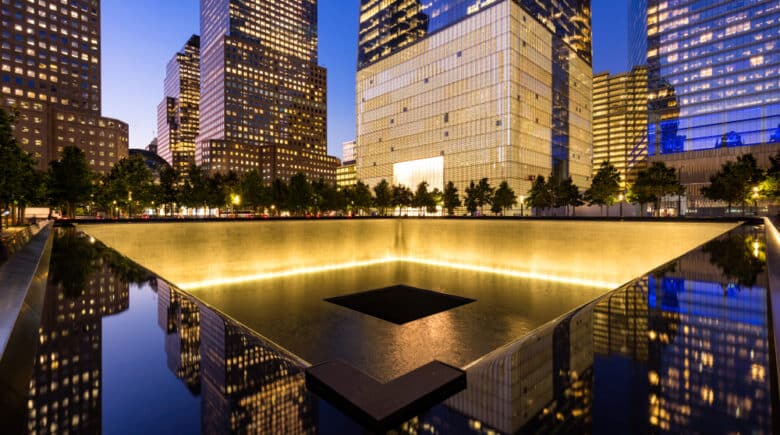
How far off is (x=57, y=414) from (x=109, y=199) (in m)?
65.8

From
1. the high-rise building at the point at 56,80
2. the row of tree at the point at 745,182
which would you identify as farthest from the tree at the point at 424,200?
the high-rise building at the point at 56,80

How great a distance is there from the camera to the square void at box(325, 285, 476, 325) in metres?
26.6

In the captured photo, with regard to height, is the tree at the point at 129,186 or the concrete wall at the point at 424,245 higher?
the tree at the point at 129,186

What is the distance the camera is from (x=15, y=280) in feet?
Answer: 22.3

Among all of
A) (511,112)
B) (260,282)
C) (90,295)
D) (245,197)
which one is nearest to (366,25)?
(511,112)

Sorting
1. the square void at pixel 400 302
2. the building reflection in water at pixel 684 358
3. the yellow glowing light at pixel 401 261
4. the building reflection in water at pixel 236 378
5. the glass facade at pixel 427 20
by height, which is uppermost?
the glass facade at pixel 427 20

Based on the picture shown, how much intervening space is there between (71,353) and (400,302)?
26820 millimetres

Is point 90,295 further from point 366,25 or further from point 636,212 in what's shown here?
point 366,25

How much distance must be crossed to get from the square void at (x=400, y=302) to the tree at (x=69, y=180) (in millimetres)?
36355

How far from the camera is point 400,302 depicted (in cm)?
3030

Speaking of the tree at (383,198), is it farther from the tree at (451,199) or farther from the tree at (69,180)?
the tree at (69,180)

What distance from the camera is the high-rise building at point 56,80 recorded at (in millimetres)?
110875

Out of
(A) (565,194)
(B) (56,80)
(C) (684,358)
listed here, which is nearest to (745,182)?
(A) (565,194)

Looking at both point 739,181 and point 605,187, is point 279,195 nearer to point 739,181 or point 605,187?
point 605,187
